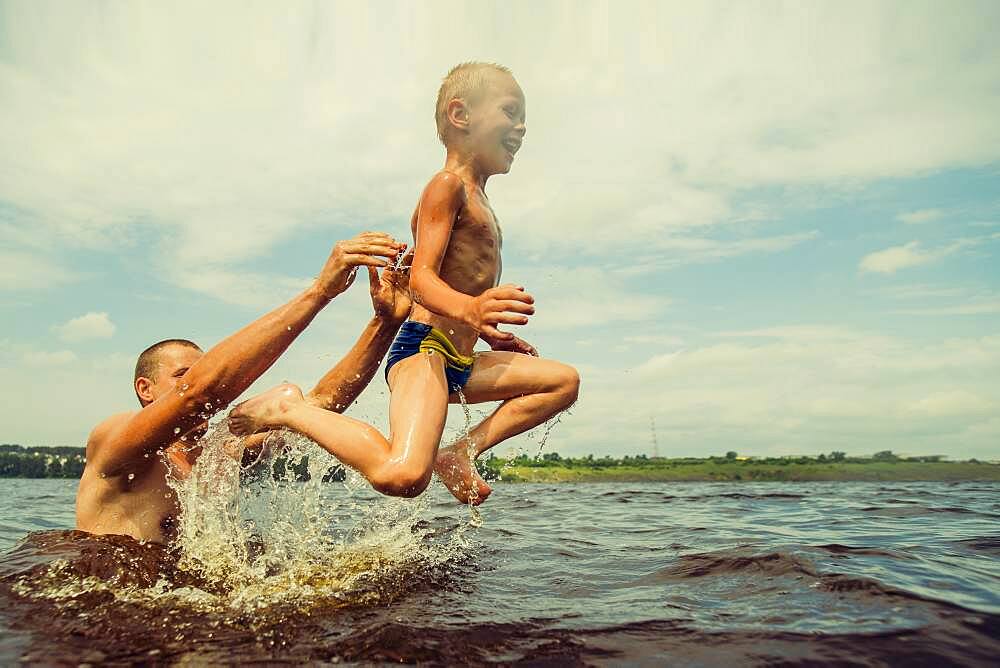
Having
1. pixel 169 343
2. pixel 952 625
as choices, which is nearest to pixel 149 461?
pixel 169 343

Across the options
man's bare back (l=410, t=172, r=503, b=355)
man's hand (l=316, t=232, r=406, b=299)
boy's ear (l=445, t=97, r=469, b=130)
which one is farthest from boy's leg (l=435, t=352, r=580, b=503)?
boy's ear (l=445, t=97, r=469, b=130)

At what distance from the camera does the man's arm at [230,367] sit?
387 centimetres

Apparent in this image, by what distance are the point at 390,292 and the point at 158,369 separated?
177 centimetres

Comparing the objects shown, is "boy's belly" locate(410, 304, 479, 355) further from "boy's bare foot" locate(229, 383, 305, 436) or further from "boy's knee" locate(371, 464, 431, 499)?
"boy's knee" locate(371, 464, 431, 499)

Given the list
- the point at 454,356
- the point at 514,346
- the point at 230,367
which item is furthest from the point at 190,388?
the point at 514,346

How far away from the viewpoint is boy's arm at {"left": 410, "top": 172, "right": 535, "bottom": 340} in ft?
11.1

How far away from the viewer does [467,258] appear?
427 centimetres

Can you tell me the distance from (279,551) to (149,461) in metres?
1.07

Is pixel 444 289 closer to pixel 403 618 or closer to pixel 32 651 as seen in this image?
pixel 403 618

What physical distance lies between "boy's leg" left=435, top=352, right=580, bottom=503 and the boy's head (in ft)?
4.37

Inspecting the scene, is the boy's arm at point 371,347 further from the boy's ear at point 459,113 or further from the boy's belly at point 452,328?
the boy's ear at point 459,113

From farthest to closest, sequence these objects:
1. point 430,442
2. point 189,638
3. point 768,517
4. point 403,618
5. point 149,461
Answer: point 768,517
point 149,461
point 430,442
point 403,618
point 189,638

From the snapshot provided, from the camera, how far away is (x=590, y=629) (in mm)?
2906

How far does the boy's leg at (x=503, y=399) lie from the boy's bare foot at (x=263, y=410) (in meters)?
1.03
